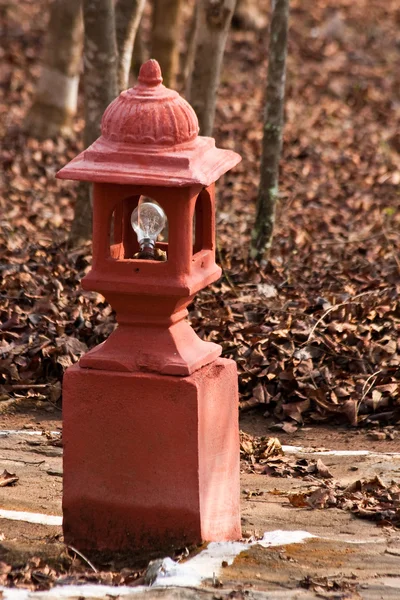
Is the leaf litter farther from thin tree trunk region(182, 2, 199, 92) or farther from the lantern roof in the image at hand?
thin tree trunk region(182, 2, 199, 92)

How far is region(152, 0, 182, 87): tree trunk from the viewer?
39.1ft

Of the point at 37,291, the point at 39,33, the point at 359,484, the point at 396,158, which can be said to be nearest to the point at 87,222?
the point at 37,291

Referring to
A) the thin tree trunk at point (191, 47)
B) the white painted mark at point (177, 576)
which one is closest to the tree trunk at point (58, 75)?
the thin tree trunk at point (191, 47)

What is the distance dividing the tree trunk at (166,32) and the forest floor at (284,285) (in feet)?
4.14

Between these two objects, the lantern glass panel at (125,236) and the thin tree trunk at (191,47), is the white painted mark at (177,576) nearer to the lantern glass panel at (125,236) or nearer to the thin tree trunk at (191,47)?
the lantern glass panel at (125,236)

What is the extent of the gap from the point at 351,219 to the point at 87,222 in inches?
126

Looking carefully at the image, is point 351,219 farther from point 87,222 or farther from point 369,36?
point 369,36

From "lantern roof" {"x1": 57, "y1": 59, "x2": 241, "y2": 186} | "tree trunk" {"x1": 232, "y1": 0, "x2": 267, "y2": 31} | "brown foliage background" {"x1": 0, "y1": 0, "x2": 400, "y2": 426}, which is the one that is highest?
"tree trunk" {"x1": 232, "y1": 0, "x2": 267, "y2": 31}

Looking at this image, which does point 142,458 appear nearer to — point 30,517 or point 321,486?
point 30,517

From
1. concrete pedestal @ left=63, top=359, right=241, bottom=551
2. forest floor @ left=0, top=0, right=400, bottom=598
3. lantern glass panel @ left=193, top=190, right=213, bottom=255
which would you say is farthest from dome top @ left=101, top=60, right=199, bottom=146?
forest floor @ left=0, top=0, right=400, bottom=598

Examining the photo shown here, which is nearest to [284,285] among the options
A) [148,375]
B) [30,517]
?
[30,517]

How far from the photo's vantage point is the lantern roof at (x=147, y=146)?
378 centimetres

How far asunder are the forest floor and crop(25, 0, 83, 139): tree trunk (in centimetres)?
27

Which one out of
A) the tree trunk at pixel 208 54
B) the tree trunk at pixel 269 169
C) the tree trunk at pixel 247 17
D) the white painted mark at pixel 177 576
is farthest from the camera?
the tree trunk at pixel 247 17
